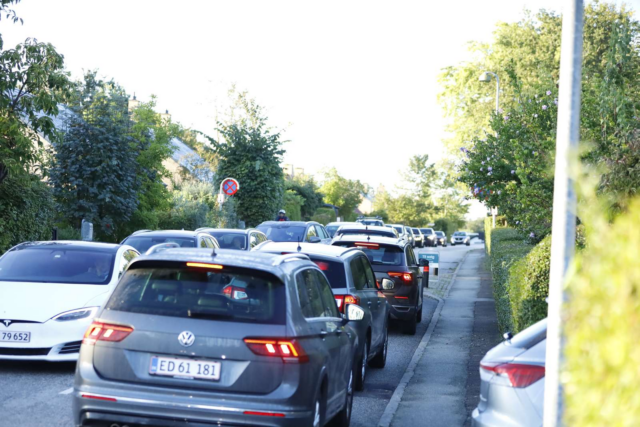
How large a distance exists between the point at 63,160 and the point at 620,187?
1876cm

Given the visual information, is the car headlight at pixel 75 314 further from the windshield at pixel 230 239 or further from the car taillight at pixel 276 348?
the windshield at pixel 230 239

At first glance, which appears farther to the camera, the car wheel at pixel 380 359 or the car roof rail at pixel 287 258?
the car wheel at pixel 380 359

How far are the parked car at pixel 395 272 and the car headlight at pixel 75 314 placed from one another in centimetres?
611

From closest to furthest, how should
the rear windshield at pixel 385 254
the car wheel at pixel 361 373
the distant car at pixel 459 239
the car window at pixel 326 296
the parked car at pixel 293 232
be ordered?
the car window at pixel 326 296 → the car wheel at pixel 361 373 → the rear windshield at pixel 385 254 → the parked car at pixel 293 232 → the distant car at pixel 459 239

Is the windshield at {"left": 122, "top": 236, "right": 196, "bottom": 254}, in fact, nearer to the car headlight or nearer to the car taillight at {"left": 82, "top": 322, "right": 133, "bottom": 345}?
the car headlight

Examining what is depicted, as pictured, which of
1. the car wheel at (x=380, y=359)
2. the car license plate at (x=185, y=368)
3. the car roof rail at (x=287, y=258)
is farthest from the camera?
the car wheel at (x=380, y=359)

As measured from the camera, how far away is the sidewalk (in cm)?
905

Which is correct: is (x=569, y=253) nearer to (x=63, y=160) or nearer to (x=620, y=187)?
(x=620, y=187)

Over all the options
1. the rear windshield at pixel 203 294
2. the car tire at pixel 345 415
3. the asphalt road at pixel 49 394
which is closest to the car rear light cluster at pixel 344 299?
the asphalt road at pixel 49 394

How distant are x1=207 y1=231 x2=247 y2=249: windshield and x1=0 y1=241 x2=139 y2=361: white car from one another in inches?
352

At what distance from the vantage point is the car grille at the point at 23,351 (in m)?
9.67

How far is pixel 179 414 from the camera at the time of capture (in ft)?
18.9

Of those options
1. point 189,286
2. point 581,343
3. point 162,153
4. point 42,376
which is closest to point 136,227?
point 162,153

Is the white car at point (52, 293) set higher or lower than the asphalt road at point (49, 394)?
higher
